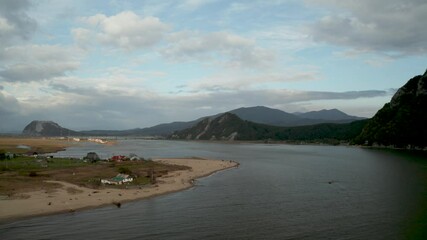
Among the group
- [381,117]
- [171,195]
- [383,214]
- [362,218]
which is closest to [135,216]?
[171,195]

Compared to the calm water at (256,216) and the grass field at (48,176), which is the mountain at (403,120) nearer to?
the calm water at (256,216)

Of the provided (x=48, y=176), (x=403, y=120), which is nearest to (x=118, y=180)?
(x=48, y=176)

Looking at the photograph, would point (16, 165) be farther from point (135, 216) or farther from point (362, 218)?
point (362, 218)

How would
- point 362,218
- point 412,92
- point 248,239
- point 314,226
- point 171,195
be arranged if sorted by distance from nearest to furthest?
1. point 248,239
2. point 314,226
3. point 362,218
4. point 171,195
5. point 412,92

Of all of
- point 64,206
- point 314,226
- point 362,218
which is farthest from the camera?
point 64,206

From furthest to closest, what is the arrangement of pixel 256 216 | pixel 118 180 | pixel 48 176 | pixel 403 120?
pixel 403 120
pixel 48 176
pixel 118 180
pixel 256 216

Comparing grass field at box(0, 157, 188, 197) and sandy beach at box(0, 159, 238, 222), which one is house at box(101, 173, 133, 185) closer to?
grass field at box(0, 157, 188, 197)

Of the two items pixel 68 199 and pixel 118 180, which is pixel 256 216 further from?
pixel 118 180

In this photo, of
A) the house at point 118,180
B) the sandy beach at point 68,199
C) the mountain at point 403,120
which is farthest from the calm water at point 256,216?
the mountain at point 403,120
